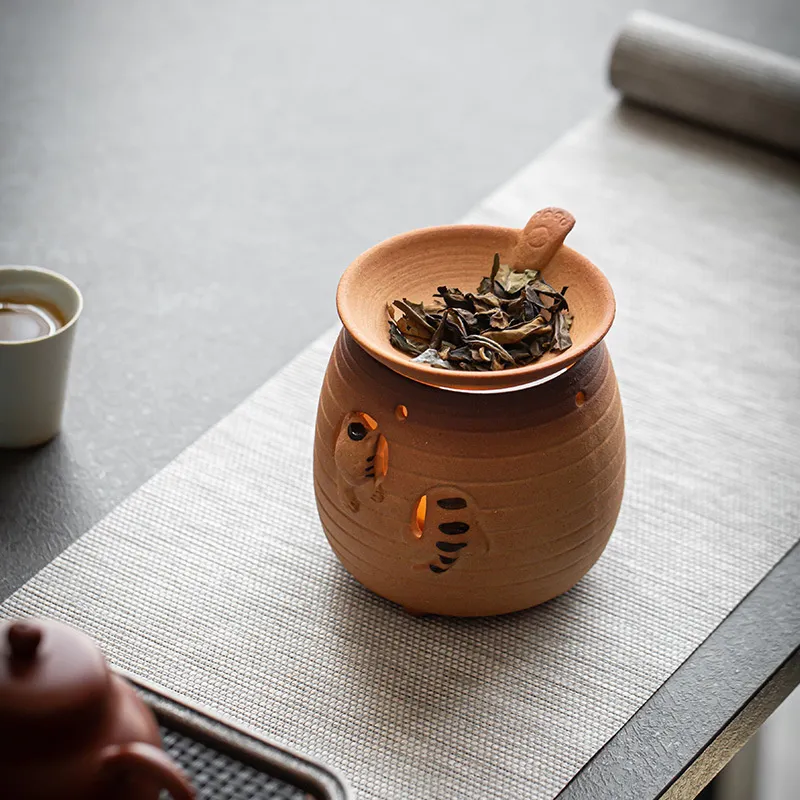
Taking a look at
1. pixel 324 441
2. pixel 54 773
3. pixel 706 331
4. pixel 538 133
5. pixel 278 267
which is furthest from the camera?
pixel 538 133

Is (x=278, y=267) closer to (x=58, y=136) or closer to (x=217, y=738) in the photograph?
(x=58, y=136)

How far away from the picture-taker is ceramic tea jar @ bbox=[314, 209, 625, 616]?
1094 mm

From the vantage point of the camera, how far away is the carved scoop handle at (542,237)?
1181 mm

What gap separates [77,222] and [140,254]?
144 mm

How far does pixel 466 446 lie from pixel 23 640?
1.64 feet

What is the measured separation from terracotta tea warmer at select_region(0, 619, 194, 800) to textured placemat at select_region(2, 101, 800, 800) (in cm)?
44

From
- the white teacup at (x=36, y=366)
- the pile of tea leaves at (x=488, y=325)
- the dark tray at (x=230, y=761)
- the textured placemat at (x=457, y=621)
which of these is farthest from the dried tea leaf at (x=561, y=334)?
the white teacup at (x=36, y=366)

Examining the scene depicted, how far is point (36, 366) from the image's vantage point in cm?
139

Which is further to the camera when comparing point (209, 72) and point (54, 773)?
point (209, 72)

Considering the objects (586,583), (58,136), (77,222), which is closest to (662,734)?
(586,583)

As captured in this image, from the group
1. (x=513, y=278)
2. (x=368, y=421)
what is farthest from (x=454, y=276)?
(x=368, y=421)

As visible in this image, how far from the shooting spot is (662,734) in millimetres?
1184

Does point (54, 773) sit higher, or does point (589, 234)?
point (54, 773)

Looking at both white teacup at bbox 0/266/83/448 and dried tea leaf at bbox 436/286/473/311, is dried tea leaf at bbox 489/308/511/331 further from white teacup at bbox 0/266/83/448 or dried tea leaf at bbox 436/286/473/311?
white teacup at bbox 0/266/83/448
